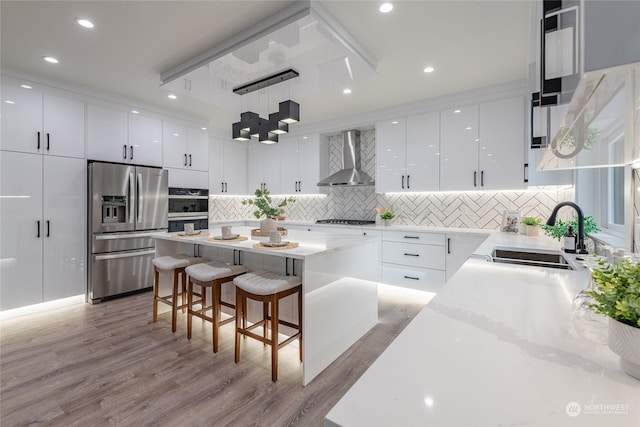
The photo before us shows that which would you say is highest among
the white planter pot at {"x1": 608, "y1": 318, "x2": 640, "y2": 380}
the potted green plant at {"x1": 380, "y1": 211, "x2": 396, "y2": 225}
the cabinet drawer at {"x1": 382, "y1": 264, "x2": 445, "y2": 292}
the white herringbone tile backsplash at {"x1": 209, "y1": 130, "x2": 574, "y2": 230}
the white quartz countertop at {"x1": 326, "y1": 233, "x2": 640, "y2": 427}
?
the white herringbone tile backsplash at {"x1": 209, "y1": 130, "x2": 574, "y2": 230}

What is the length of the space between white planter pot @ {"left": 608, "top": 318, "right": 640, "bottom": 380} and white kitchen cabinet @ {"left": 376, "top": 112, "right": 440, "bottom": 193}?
3436mm

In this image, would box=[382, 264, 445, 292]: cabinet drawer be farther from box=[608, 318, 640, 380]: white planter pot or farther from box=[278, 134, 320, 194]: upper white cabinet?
box=[608, 318, 640, 380]: white planter pot

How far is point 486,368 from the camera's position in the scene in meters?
0.56

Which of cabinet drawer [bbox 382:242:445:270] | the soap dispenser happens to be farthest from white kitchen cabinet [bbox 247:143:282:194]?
the soap dispenser

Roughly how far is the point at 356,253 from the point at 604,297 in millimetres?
1919

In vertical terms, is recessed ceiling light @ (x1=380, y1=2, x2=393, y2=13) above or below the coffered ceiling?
below

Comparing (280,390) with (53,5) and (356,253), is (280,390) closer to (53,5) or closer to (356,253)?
(356,253)

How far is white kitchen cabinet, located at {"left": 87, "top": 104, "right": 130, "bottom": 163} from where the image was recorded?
140 inches

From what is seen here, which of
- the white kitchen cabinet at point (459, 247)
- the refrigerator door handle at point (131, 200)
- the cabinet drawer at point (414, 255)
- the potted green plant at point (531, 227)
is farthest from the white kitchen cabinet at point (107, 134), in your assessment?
the potted green plant at point (531, 227)

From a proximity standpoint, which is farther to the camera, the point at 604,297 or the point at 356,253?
the point at 356,253

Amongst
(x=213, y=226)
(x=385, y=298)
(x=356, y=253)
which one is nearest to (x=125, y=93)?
(x=213, y=226)

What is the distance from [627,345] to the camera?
0.53 metres

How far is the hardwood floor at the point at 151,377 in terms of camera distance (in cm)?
166

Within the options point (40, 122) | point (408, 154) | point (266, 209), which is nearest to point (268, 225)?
point (266, 209)
